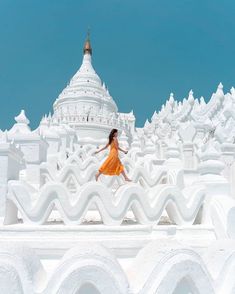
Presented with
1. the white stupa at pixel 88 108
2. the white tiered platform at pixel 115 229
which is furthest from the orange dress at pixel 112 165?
the white stupa at pixel 88 108

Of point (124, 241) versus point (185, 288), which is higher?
point (124, 241)

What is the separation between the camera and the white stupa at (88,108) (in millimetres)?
29422

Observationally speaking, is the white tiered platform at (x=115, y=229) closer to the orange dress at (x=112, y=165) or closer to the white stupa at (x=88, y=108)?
the orange dress at (x=112, y=165)

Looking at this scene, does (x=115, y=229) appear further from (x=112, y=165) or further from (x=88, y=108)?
(x=88, y=108)

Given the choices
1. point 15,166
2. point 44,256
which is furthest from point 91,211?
point 44,256

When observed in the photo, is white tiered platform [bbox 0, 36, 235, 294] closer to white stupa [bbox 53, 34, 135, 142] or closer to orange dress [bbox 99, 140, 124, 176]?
orange dress [bbox 99, 140, 124, 176]

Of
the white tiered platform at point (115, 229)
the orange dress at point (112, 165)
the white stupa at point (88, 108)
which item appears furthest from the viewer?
the white stupa at point (88, 108)

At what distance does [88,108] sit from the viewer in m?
32.2

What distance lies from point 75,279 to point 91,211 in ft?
15.2

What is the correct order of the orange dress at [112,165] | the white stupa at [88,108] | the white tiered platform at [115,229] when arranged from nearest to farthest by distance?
the white tiered platform at [115,229] < the orange dress at [112,165] < the white stupa at [88,108]

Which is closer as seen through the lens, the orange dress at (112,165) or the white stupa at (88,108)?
the orange dress at (112,165)

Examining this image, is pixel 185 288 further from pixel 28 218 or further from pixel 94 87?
pixel 94 87

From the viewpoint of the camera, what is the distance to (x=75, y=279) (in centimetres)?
269

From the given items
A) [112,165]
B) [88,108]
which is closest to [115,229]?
[112,165]
